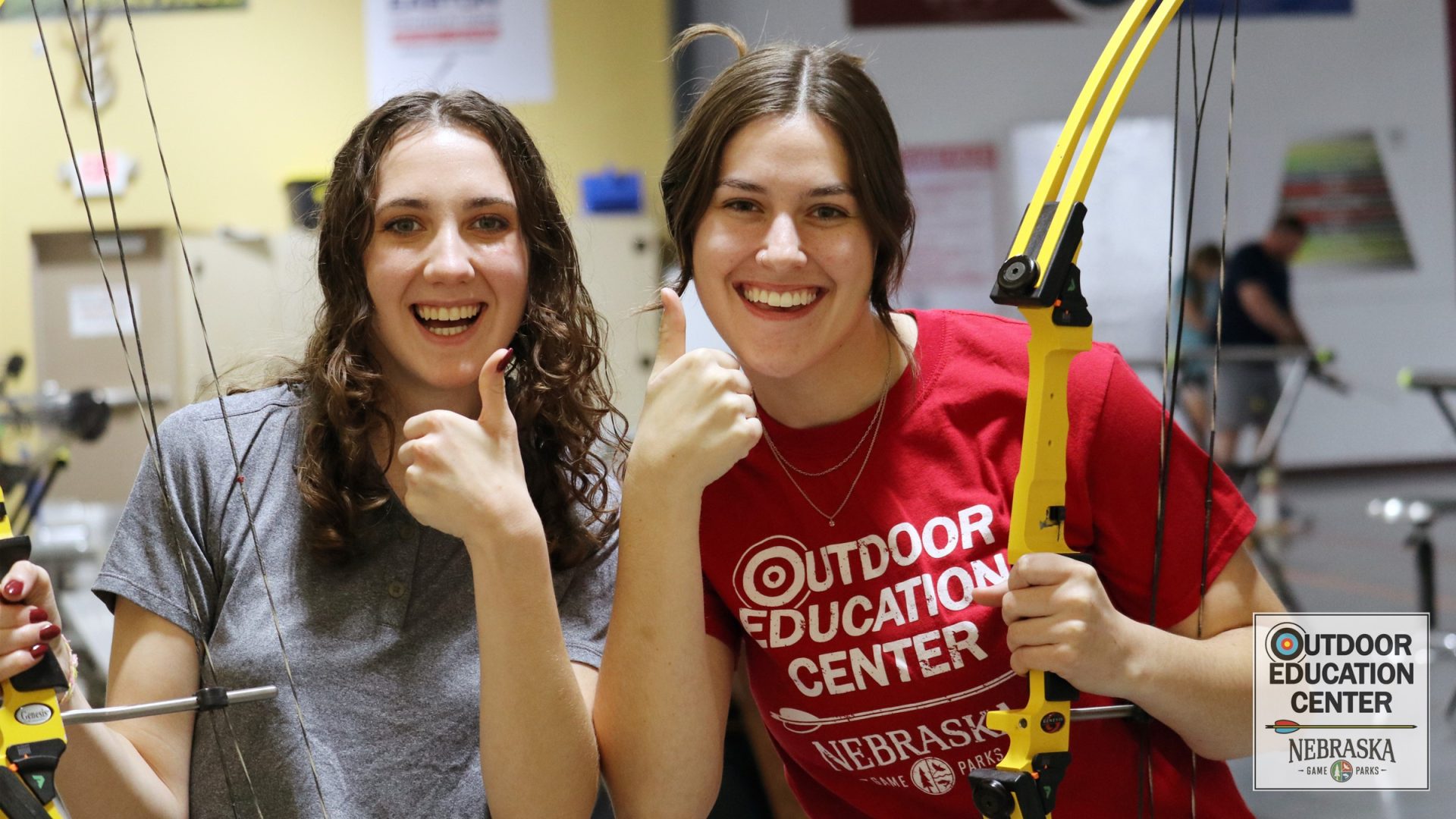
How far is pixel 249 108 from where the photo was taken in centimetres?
466

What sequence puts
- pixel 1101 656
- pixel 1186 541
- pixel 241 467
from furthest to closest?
pixel 241 467
pixel 1186 541
pixel 1101 656

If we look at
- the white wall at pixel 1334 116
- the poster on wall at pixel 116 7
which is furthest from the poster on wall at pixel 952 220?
the poster on wall at pixel 116 7

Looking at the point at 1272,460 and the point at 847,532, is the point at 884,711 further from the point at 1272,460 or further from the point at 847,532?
the point at 1272,460

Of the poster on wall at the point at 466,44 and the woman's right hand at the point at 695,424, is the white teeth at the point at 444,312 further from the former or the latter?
the poster on wall at the point at 466,44

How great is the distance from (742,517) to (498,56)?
3.79m

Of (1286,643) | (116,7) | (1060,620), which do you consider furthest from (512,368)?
(116,7)

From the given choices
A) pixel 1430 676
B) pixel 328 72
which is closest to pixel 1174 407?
pixel 1430 676

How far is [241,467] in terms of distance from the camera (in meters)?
1.08

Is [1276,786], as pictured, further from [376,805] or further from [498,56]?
[498,56]

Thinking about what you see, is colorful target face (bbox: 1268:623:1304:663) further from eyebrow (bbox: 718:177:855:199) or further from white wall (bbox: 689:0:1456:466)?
white wall (bbox: 689:0:1456:466)

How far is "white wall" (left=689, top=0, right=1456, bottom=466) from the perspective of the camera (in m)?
5.61

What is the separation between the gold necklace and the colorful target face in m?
0.33

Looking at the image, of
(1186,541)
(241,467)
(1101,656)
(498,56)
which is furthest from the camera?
(498,56)

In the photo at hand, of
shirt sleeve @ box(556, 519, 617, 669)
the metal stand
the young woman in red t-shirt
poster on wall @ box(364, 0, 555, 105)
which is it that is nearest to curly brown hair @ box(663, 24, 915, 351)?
the young woman in red t-shirt
